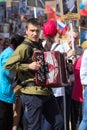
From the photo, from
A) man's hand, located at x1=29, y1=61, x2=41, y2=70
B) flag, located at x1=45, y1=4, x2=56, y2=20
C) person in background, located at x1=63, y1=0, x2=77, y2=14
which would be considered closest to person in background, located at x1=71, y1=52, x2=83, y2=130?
person in background, located at x1=63, y1=0, x2=77, y2=14

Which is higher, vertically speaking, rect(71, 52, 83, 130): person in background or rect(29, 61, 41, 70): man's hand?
rect(29, 61, 41, 70): man's hand

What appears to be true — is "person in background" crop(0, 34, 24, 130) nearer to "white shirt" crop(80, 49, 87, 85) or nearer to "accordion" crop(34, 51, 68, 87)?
"accordion" crop(34, 51, 68, 87)

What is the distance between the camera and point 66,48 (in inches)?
287

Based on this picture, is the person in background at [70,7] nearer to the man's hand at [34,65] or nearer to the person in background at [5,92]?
the person in background at [5,92]

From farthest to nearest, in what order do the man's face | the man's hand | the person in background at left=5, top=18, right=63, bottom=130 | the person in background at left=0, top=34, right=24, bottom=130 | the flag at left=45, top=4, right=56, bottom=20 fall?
the flag at left=45, top=4, right=56, bottom=20 < the person in background at left=0, top=34, right=24, bottom=130 < the man's face < the person in background at left=5, top=18, right=63, bottom=130 < the man's hand

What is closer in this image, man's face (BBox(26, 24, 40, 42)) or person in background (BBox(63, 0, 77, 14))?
man's face (BBox(26, 24, 40, 42))

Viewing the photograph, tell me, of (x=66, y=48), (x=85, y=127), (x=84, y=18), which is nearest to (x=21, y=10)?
(x=84, y=18)

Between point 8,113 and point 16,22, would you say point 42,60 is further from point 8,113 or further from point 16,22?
point 16,22

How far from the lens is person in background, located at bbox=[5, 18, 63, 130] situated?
5.34m

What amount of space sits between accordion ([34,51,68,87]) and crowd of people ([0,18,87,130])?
0.07m

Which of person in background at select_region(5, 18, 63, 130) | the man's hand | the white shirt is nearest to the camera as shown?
the man's hand

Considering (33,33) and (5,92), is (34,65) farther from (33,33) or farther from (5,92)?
(5,92)

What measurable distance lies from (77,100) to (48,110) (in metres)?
1.45

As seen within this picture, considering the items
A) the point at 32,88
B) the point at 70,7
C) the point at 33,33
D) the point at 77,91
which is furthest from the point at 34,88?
the point at 70,7
